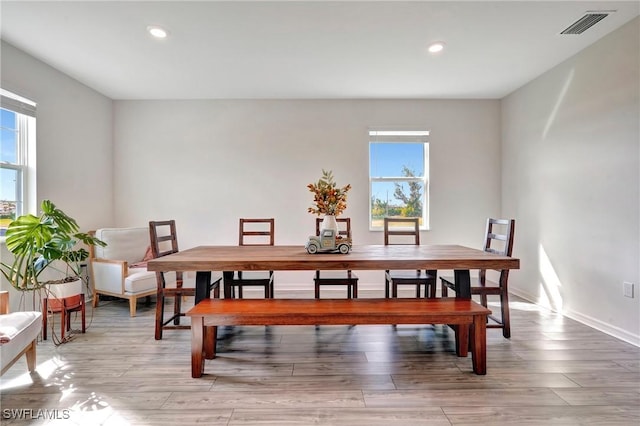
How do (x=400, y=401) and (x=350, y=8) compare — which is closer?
(x=400, y=401)

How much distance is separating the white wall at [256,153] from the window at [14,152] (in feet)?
3.81

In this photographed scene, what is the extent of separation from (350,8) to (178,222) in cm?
338

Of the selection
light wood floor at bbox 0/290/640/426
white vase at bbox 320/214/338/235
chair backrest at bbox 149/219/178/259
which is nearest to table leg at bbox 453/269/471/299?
light wood floor at bbox 0/290/640/426

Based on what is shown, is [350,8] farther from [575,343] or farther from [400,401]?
[575,343]

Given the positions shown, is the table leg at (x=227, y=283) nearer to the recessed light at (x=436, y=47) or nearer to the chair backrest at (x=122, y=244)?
the chair backrest at (x=122, y=244)

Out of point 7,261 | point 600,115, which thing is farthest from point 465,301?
point 7,261

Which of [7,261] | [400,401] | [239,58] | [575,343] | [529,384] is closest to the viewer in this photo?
[400,401]

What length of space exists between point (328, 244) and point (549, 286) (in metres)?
2.75

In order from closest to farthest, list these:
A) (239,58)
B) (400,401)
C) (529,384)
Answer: (400,401) → (529,384) → (239,58)

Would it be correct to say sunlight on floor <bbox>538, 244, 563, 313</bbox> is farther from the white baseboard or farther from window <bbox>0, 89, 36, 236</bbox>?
window <bbox>0, 89, 36, 236</bbox>

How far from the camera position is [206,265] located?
78.4 inches

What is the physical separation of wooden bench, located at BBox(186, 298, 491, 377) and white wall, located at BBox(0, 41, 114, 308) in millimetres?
2220

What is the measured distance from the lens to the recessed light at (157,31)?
2494mm

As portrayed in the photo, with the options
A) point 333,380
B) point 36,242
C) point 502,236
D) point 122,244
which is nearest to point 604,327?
point 502,236
